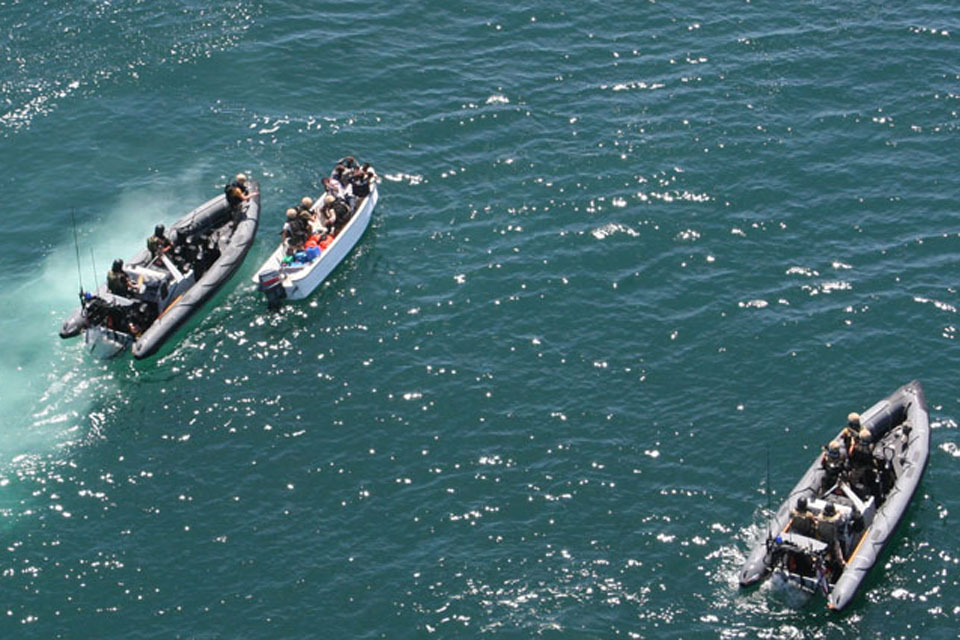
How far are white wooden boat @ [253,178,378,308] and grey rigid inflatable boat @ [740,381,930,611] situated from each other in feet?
69.8

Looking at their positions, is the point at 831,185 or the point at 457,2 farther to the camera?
the point at 457,2

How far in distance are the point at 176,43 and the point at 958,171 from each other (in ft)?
126

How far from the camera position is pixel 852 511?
43656 mm

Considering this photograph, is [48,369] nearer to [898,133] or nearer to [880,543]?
[880,543]

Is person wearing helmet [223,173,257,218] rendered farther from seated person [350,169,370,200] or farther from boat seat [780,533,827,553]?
boat seat [780,533,827,553]

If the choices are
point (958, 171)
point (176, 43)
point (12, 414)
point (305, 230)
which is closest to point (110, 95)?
point (176, 43)

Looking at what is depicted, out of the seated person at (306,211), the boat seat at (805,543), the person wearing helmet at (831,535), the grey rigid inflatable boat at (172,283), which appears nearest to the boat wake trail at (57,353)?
the grey rigid inflatable boat at (172,283)

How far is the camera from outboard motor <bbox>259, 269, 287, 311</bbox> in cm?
5462

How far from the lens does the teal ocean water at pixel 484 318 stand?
43.9 meters

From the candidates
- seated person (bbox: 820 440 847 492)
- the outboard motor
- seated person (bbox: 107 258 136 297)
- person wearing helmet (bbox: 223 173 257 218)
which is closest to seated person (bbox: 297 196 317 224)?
person wearing helmet (bbox: 223 173 257 218)

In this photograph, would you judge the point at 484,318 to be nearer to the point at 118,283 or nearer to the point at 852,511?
the point at 118,283

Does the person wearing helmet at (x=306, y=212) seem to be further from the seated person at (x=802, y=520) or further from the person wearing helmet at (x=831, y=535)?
the person wearing helmet at (x=831, y=535)

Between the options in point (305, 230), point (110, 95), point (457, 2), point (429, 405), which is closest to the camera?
point (429, 405)

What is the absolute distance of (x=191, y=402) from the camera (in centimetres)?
5128
